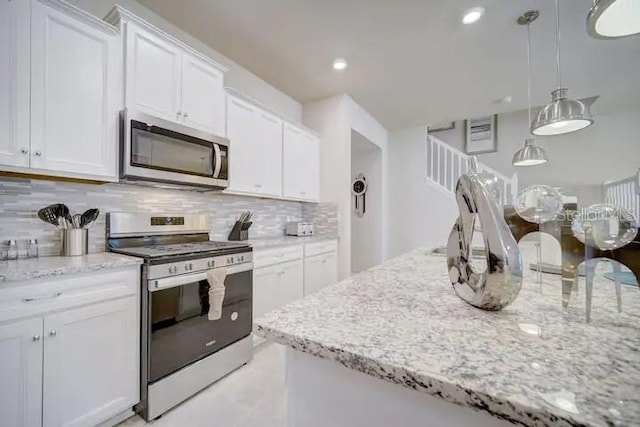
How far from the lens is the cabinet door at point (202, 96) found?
205 centimetres

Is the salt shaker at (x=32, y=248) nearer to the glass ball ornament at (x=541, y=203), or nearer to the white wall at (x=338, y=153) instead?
the glass ball ornament at (x=541, y=203)

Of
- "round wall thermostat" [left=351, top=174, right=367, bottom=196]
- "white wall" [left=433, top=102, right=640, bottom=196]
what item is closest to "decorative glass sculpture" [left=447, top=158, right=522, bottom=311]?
"round wall thermostat" [left=351, top=174, right=367, bottom=196]

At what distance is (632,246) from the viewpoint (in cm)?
67

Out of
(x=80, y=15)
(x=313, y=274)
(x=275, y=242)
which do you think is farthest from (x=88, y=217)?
(x=313, y=274)

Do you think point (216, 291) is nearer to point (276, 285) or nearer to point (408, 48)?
point (276, 285)

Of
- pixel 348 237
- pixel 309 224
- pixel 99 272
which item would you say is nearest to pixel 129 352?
pixel 99 272

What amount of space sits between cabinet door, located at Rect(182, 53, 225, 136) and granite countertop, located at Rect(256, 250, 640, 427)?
188 centimetres

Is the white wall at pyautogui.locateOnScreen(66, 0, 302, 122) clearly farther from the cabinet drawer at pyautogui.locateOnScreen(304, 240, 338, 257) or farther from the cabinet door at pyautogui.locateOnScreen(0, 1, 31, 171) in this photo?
the cabinet drawer at pyautogui.locateOnScreen(304, 240, 338, 257)

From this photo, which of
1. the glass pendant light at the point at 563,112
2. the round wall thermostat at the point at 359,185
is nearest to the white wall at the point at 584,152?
the round wall thermostat at the point at 359,185

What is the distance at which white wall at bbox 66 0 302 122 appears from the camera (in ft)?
6.12

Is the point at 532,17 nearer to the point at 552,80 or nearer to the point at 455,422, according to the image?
the point at 552,80

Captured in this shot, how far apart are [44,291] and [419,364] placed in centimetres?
158

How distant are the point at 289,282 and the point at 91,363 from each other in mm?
1566

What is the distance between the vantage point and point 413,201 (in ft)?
16.6
